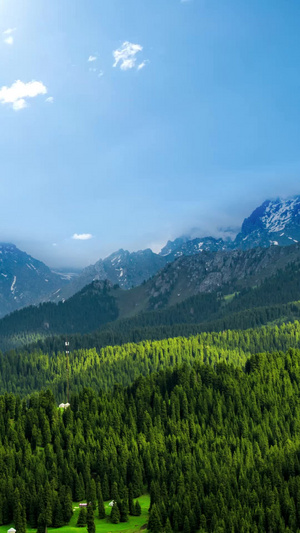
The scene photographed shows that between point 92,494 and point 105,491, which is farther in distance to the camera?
point 105,491

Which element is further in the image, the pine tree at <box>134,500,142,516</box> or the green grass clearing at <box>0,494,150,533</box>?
the pine tree at <box>134,500,142,516</box>

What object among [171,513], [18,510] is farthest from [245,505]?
[18,510]

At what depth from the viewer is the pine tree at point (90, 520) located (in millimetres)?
148212

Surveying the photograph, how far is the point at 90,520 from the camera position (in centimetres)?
15312

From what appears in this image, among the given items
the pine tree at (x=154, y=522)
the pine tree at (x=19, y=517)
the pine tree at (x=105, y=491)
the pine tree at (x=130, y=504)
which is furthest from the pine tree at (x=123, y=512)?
the pine tree at (x=19, y=517)

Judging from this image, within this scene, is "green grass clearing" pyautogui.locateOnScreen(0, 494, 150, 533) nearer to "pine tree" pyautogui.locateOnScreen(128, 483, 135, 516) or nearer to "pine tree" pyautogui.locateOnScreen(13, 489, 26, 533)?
"pine tree" pyautogui.locateOnScreen(128, 483, 135, 516)

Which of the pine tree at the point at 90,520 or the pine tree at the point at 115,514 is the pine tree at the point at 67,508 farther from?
the pine tree at the point at 115,514

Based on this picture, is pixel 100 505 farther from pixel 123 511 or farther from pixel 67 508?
pixel 67 508

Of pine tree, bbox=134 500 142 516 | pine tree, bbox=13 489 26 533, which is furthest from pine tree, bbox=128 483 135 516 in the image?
pine tree, bbox=13 489 26 533

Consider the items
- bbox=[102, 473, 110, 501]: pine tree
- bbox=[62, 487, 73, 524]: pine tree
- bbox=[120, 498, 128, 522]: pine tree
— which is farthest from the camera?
bbox=[102, 473, 110, 501]: pine tree

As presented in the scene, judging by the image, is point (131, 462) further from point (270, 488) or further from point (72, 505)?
point (270, 488)

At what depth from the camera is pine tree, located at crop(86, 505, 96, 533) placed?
148 m

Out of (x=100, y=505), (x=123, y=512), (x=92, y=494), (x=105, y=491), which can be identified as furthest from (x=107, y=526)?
(x=105, y=491)

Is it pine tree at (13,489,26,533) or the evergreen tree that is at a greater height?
pine tree at (13,489,26,533)
